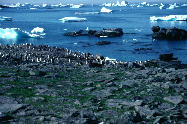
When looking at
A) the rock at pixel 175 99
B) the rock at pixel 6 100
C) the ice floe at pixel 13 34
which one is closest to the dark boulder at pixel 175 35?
the ice floe at pixel 13 34

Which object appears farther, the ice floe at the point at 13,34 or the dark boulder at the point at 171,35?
the dark boulder at the point at 171,35

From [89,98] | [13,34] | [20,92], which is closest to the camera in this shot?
[89,98]

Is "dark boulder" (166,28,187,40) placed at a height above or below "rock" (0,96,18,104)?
below

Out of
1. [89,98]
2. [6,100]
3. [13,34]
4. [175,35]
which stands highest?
[6,100]

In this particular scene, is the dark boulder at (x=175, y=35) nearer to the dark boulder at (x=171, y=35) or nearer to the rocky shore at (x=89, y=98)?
the dark boulder at (x=171, y=35)

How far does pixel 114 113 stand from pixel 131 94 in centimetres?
234

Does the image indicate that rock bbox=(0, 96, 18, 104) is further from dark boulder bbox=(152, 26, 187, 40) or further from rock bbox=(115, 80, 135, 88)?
dark boulder bbox=(152, 26, 187, 40)

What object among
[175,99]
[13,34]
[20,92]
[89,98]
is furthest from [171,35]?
[20,92]

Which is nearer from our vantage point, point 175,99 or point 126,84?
point 175,99

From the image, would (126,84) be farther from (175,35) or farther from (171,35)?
(175,35)

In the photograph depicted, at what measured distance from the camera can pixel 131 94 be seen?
1045cm

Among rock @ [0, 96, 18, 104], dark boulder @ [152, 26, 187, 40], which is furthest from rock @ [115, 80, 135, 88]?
dark boulder @ [152, 26, 187, 40]

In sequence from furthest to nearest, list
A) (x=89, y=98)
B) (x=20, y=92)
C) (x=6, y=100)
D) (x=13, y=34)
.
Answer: (x=13, y=34) → (x=20, y=92) → (x=89, y=98) → (x=6, y=100)

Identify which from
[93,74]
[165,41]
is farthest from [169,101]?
[165,41]
